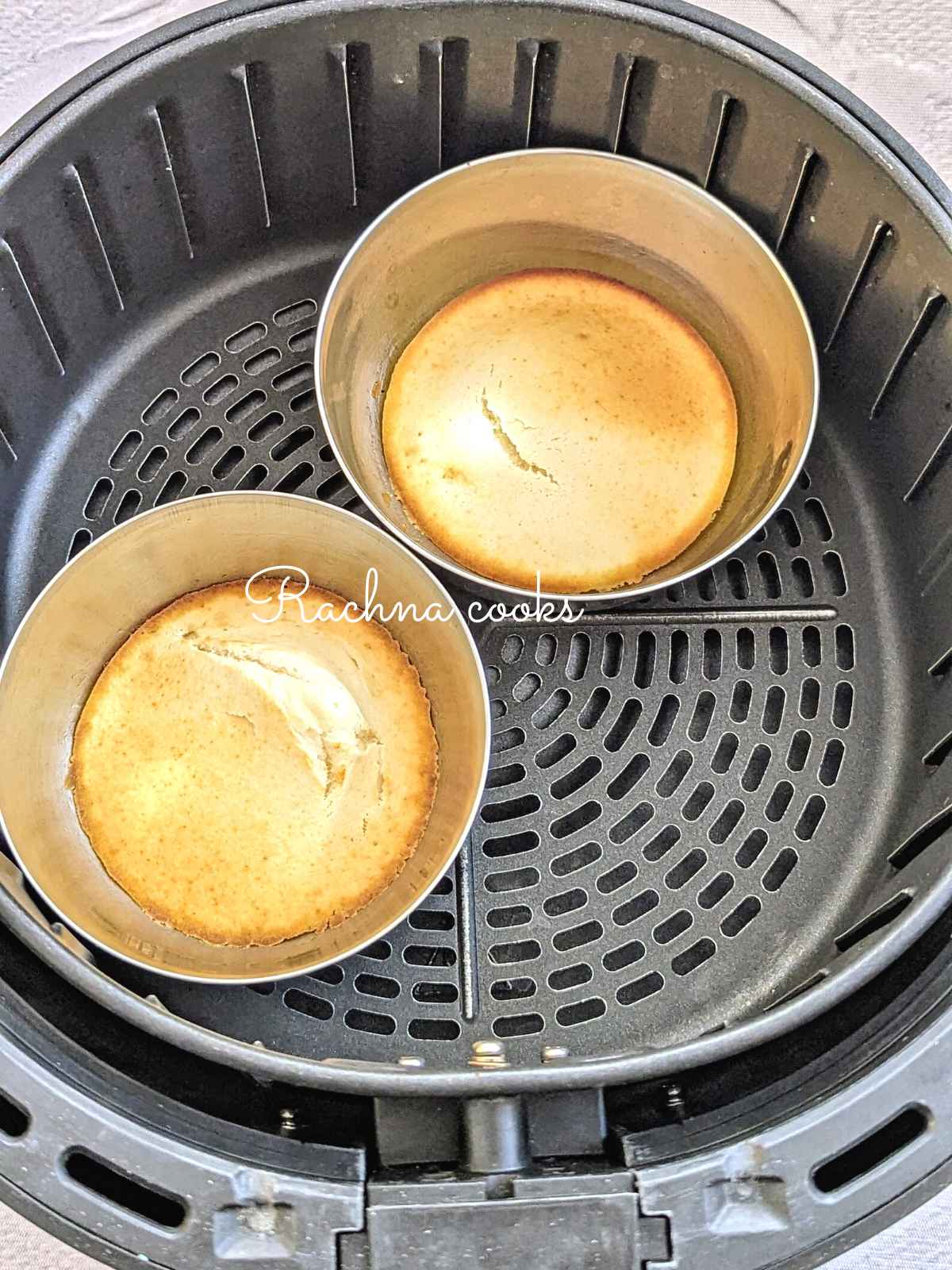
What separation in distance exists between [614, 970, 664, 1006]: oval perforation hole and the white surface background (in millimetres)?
643

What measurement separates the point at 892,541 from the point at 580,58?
0.39 meters

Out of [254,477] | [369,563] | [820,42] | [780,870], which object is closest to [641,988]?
[780,870]

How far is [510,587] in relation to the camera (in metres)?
0.71

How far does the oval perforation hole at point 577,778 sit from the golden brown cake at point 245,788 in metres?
0.09

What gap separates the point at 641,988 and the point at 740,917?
8 cm

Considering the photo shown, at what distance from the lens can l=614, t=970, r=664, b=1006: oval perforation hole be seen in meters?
0.72

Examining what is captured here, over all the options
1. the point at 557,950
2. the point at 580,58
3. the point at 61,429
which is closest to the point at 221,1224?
the point at 557,950

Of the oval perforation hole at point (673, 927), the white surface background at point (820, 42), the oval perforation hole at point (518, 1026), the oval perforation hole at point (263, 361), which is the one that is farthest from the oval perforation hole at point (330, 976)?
the white surface background at point (820, 42)

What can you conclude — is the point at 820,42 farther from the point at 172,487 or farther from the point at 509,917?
the point at 509,917

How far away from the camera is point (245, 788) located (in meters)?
0.69

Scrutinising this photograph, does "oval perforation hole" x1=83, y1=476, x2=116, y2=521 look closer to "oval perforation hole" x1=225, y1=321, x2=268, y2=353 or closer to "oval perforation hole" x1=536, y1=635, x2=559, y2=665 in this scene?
"oval perforation hole" x1=225, y1=321, x2=268, y2=353

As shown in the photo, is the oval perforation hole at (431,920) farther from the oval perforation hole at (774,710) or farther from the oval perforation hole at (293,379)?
the oval perforation hole at (293,379)

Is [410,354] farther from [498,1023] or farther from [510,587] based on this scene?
[498,1023]

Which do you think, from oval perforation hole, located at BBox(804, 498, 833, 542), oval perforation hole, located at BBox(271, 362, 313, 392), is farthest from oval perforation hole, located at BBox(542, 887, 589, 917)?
oval perforation hole, located at BBox(271, 362, 313, 392)
